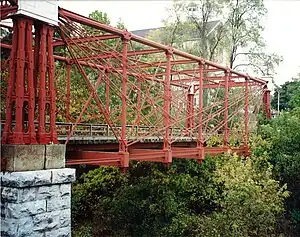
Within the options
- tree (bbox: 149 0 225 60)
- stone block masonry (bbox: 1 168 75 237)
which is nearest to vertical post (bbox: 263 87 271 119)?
tree (bbox: 149 0 225 60)

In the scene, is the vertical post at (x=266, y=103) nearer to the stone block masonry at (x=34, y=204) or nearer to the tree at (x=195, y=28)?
the tree at (x=195, y=28)

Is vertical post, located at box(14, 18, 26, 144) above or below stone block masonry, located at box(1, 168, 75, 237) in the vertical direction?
above

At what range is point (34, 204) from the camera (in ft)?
24.9

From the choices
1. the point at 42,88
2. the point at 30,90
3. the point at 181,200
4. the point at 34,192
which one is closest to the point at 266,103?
the point at 181,200

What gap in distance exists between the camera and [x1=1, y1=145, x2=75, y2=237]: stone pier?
24.2ft

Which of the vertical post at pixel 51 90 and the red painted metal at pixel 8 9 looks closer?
the red painted metal at pixel 8 9

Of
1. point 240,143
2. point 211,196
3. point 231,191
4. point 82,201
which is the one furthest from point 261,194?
point 82,201

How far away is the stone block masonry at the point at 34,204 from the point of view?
24.2 ft

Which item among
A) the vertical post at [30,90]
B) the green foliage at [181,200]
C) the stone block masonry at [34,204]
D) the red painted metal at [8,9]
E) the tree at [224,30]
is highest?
the tree at [224,30]

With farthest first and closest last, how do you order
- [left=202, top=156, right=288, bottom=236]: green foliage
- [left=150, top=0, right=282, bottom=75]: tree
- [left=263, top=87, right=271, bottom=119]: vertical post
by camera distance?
[left=150, top=0, right=282, bottom=75]: tree
[left=263, top=87, right=271, bottom=119]: vertical post
[left=202, top=156, right=288, bottom=236]: green foliage

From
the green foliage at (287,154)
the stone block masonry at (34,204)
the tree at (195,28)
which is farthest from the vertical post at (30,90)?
the tree at (195,28)

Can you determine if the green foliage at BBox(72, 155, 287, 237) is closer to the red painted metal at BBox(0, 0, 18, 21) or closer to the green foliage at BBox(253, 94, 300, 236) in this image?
the green foliage at BBox(253, 94, 300, 236)

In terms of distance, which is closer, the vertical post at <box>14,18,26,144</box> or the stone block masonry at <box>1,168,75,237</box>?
the stone block masonry at <box>1,168,75,237</box>

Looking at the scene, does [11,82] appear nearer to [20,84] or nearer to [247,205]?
[20,84]
